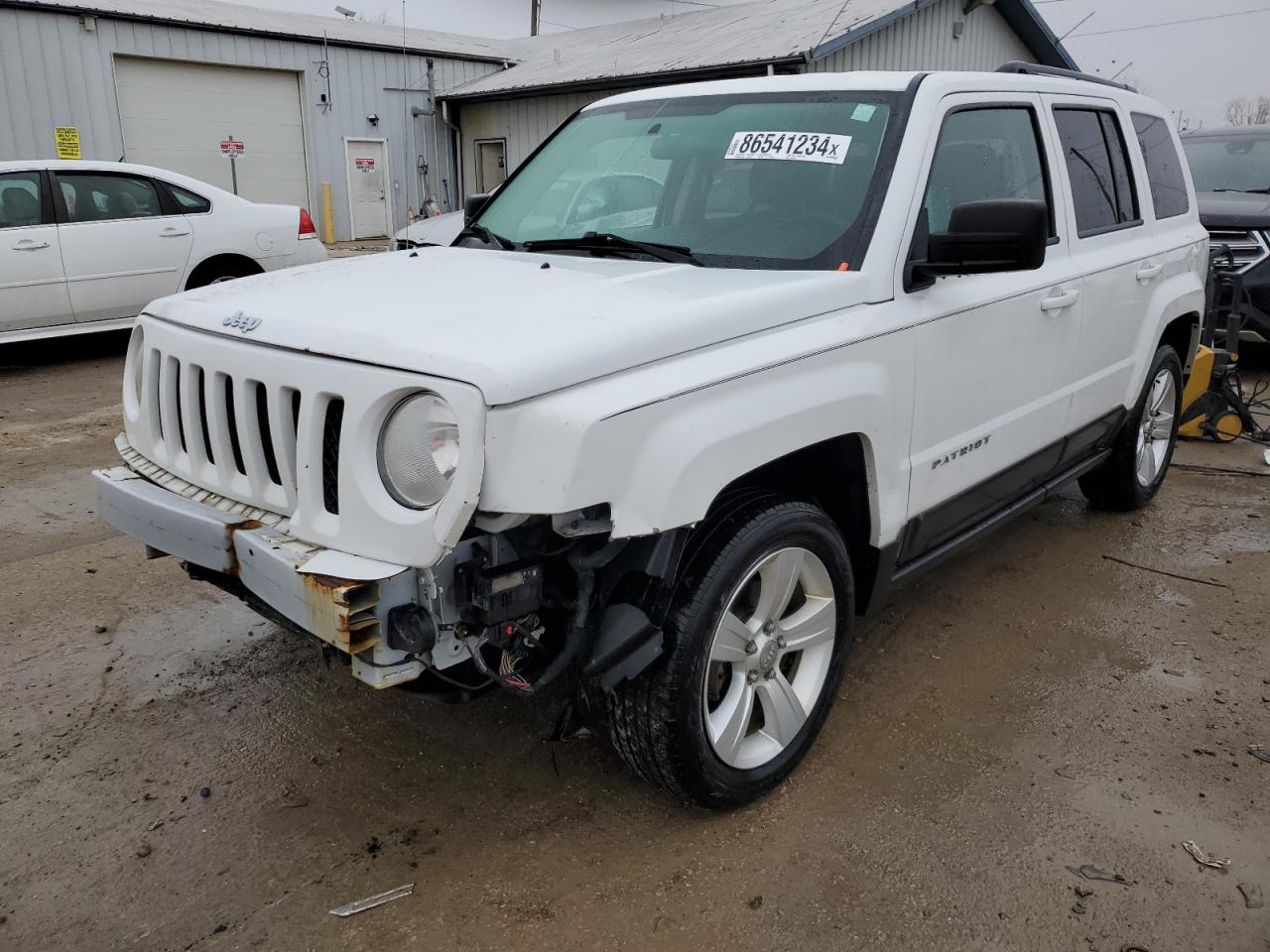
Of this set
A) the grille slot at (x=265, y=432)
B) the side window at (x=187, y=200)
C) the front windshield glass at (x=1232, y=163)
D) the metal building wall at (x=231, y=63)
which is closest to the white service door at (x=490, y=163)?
the metal building wall at (x=231, y=63)

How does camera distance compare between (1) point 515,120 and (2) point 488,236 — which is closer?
(2) point 488,236

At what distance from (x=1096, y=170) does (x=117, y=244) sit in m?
7.75

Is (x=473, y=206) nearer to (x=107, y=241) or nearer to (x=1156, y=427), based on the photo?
(x=1156, y=427)

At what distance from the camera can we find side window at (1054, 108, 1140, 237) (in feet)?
12.9

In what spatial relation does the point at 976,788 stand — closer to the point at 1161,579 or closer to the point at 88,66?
the point at 1161,579

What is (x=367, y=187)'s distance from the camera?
64.6 ft

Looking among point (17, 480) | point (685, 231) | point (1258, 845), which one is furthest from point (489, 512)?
point (17, 480)

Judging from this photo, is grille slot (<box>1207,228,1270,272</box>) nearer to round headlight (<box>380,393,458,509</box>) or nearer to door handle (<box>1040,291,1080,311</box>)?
door handle (<box>1040,291,1080,311</box>)

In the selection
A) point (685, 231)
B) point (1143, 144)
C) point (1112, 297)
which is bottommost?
point (1112, 297)

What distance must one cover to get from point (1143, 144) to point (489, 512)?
12.8 feet

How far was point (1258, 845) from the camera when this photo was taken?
2.67 m

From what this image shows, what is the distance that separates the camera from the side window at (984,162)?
3.22 m

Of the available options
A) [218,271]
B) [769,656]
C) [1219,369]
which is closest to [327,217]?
[218,271]

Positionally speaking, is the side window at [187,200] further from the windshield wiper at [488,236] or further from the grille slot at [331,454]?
the grille slot at [331,454]
